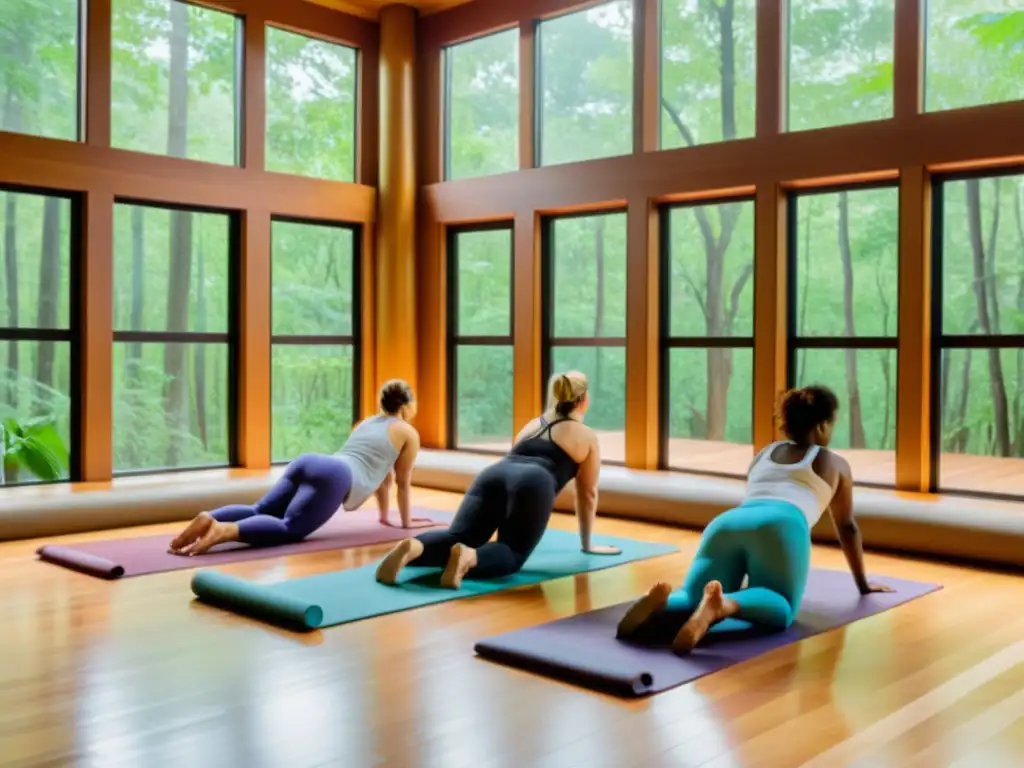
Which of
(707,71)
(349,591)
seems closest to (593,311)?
(707,71)

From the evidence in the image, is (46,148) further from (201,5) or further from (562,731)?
(562,731)

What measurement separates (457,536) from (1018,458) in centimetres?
317

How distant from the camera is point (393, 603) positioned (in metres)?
3.93

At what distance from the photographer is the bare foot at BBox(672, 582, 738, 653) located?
10.5 feet

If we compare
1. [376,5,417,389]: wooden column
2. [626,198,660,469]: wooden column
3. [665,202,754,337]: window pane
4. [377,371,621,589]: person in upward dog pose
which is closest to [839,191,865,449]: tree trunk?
[665,202,754,337]: window pane

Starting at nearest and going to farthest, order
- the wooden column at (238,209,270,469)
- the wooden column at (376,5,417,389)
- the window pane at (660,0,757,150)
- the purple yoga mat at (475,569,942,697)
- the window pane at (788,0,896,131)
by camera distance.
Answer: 1. the purple yoga mat at (475,569,942,697)
2. the window pane at (788,0,896,131)
3. the window pane at (660,0,757,150)
4. the wooden column at (238,209,270,469)
5. the wooden column at (376,5,417,389)

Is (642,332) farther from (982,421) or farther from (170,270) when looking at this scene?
(170,270)

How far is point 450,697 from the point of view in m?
2.88

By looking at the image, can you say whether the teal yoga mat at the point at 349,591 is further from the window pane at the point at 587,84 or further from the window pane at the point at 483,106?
the window pane at the point at 483,106

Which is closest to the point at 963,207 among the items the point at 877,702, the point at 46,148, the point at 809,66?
the point at 809,66

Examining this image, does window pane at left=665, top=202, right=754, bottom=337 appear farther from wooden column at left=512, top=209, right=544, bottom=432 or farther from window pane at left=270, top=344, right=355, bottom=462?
window pane at left=270, top=344, right=355, bottom=462

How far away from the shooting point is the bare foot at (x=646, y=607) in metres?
3.23

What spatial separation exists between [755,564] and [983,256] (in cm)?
301

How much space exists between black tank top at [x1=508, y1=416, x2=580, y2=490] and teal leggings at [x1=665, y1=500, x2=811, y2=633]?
0.97 metres
